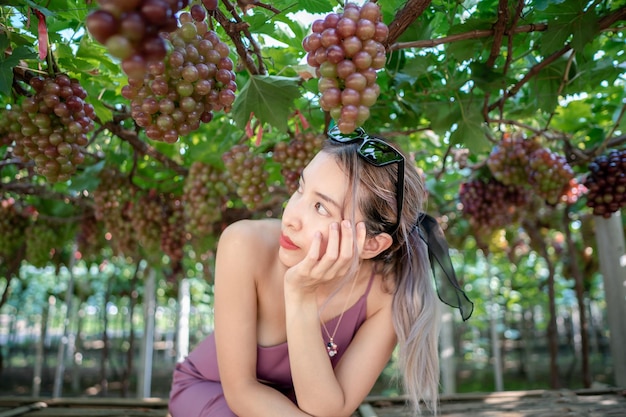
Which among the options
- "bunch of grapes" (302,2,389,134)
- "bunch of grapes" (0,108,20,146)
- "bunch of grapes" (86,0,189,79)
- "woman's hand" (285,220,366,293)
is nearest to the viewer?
"bunch of grapes" (86,0,189,79)

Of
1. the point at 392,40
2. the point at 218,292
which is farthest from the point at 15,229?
the point at 392,40

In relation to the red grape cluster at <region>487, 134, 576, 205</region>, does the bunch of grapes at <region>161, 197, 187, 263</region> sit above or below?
below

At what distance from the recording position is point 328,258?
1.25 meters

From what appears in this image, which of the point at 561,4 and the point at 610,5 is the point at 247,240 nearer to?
the point at 561,4

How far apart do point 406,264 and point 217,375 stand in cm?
75

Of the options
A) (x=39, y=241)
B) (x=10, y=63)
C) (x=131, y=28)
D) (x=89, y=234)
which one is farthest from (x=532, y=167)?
(x=39, y=241)

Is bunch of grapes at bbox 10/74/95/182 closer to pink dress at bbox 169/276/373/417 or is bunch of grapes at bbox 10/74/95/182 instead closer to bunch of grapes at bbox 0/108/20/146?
bunch of grapes at bbox 0/108/20/146

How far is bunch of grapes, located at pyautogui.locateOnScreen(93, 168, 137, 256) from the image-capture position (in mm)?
2965

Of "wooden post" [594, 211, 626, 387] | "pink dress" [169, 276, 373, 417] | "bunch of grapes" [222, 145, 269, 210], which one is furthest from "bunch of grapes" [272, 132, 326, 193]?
"wooden post" [594, 211, 626, 387]

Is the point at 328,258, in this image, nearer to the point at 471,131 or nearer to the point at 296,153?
the point at 296,153

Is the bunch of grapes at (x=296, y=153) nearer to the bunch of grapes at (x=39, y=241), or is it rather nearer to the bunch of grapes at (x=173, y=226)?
the bunch of grapes at (x=173, y=226)

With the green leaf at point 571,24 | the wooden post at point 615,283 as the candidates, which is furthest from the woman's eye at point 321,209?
the wooden post at point 615,283

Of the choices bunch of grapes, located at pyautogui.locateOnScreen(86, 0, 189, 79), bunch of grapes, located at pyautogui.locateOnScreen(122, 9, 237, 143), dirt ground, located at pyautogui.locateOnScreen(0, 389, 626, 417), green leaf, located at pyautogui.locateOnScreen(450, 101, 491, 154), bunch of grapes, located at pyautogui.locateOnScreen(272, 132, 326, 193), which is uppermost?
green leaf, located at pyautogui.locateOnScreen(450, 101, 491, 154)

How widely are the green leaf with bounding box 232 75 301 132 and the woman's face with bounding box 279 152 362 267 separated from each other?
12.8 inches
